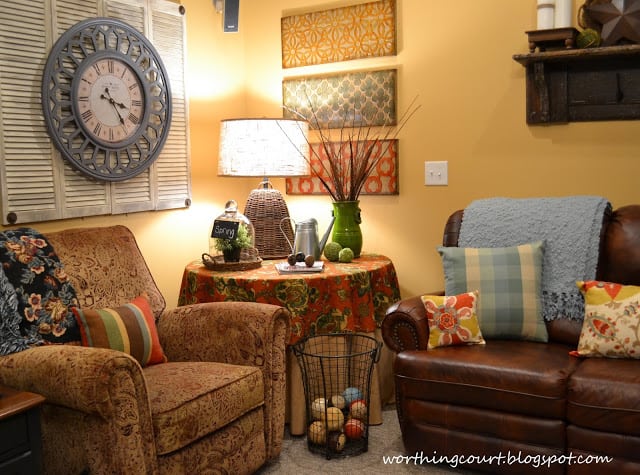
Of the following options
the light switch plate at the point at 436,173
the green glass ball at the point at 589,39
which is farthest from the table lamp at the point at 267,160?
the green glass ball at the point at 589,39

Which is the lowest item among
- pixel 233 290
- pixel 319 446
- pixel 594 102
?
pixel 319 446

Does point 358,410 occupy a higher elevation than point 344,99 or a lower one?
lower

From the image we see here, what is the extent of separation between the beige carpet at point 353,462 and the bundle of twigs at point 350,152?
1.16 metres

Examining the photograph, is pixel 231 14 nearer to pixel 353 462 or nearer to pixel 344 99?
pixel 344 99

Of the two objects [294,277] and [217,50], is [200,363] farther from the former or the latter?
[217,50]

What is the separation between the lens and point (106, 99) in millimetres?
2900

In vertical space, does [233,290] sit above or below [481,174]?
below

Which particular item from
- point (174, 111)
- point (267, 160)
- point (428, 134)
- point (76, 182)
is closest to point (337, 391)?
point (267, 160)

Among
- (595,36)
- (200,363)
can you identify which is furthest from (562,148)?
(200,363)

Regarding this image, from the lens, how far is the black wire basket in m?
2.70

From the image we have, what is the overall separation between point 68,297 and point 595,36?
2389 mm

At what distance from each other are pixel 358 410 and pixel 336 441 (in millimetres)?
159

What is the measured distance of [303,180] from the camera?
3.68 meters

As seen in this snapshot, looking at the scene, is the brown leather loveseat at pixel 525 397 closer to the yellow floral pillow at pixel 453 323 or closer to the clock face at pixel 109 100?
the yellow floral pillow at pixel 453 323
